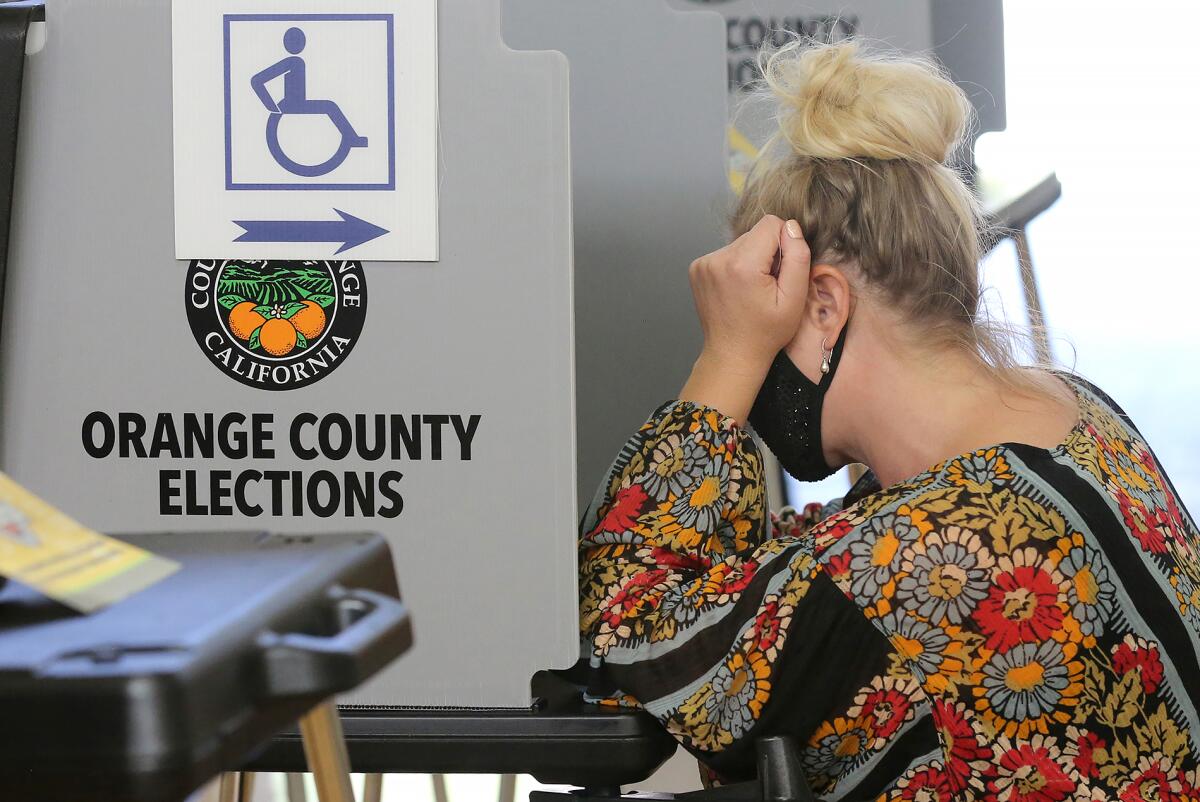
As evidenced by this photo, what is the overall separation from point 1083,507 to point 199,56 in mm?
757

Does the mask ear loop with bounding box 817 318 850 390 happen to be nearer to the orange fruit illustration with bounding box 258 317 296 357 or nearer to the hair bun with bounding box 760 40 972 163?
the hair bun with bounding box 760 40 972 163

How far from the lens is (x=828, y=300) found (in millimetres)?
1114

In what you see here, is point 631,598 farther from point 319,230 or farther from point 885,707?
point 319,230

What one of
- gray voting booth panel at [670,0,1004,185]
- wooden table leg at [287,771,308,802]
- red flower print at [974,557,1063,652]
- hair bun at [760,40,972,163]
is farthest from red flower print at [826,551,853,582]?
wooden table leg at [287,771,308,802]

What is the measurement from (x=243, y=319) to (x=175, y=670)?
0.55 m

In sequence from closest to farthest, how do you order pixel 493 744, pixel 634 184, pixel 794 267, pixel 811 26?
pixel 493 744
pixel 794 267
pixel 634 184
pixel 811 26

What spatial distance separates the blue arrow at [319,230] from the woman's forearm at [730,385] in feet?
1.16

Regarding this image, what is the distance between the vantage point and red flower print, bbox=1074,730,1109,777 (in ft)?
3.08

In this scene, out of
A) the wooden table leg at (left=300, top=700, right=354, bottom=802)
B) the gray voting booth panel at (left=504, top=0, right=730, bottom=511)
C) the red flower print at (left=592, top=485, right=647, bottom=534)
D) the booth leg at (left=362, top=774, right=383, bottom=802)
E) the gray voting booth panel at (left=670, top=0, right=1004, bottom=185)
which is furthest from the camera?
the booth leg at (left=362, top=774, right=383, bottom=802)

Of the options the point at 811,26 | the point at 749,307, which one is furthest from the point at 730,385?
the point at 811,26

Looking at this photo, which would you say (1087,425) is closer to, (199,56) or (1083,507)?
(1083,507)

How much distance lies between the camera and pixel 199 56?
0.89 m

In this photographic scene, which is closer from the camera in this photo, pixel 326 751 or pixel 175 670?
pixel 175 670

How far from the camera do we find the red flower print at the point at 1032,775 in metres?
0.94
